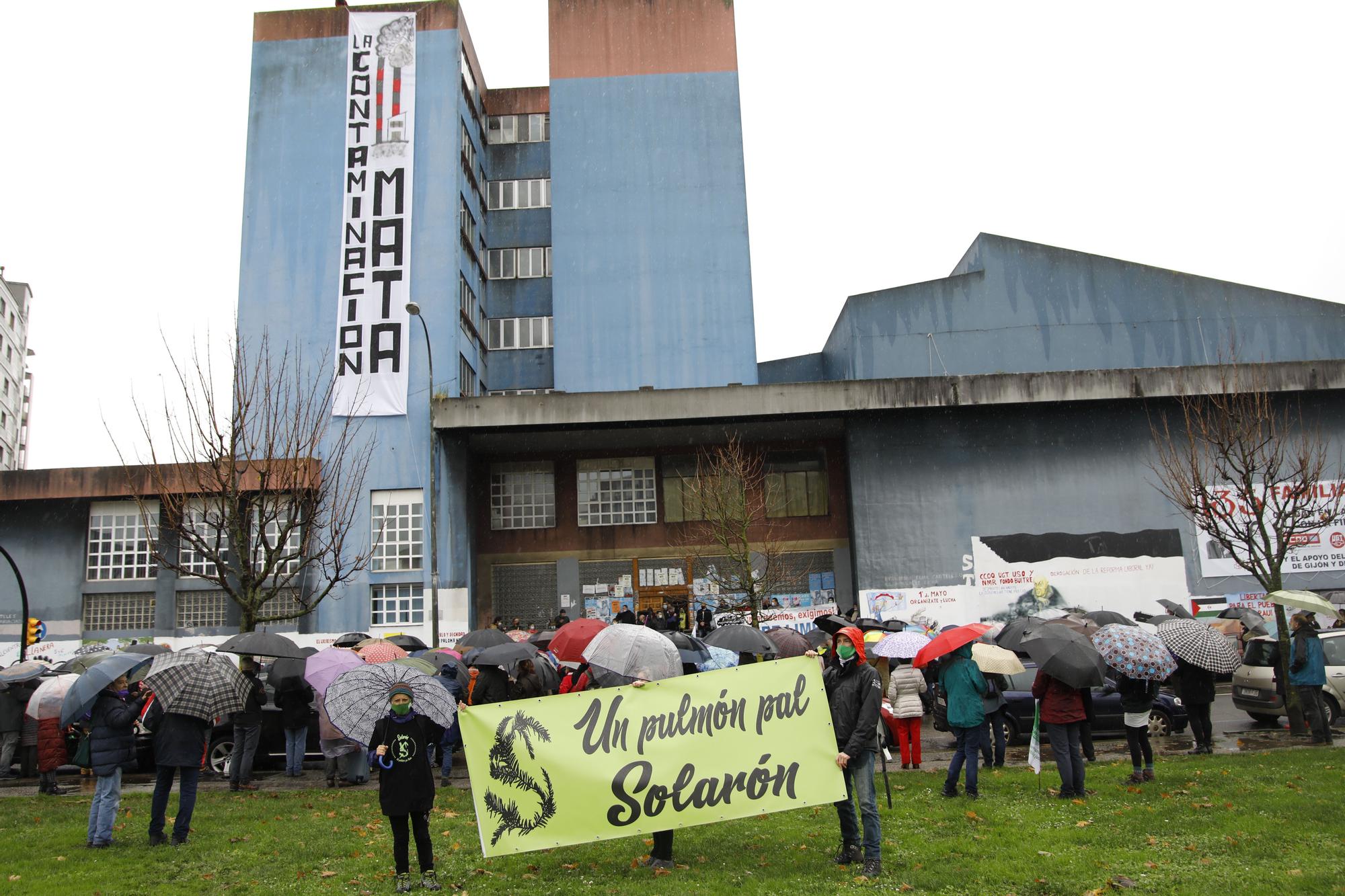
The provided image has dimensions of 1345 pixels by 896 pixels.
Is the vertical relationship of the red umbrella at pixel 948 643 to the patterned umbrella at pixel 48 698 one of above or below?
above

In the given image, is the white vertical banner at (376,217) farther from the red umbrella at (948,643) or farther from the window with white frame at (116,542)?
the red umbrella at (948,643)

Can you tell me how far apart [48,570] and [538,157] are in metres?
23.7

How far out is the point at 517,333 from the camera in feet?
134

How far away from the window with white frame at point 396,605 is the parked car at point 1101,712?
20.4m

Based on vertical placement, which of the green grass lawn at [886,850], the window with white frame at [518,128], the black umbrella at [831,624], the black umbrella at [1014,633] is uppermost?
the window with white frame at [518,128]

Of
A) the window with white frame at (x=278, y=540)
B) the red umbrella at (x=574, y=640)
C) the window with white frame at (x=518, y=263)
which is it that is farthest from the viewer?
the window with white frame at (x=518, y=263)

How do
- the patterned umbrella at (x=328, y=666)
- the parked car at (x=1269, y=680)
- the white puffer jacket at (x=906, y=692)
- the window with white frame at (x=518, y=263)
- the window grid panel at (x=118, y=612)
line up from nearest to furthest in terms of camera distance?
the patterned umbrella at (x=328, y=666), the white puffer jacket at (x=906, y=692), the parked car at (x=1269, y=680), the window grid panel at (x=118, y=612), the window with white frame at (x=518, y=263)

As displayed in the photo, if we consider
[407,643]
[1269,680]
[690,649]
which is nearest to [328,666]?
[690,649]

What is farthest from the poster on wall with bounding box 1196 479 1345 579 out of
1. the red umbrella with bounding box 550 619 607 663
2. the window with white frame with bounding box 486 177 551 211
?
the window with white frame with bounding box 486 177 551 211

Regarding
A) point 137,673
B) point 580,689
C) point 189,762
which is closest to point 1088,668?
point 580,689

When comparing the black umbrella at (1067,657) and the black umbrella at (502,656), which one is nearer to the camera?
A: the black umbrella at (1067,657)

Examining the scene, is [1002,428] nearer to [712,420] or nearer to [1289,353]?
[712,420]

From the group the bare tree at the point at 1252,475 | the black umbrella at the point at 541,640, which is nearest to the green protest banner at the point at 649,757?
the bare tree at the point at 1252,475

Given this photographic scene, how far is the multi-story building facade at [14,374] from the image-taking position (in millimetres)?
94500
